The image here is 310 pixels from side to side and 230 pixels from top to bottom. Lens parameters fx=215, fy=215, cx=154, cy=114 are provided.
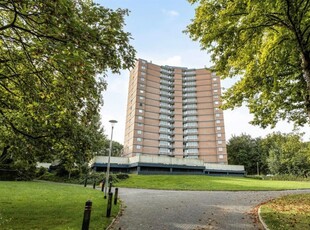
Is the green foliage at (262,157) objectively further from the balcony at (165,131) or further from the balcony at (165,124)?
the balcony at (165,124)

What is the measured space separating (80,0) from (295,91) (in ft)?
43.8

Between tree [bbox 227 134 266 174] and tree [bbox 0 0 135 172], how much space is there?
232 ft

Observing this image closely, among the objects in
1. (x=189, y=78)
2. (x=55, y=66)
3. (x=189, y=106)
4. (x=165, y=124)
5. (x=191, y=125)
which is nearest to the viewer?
(x=55, y=66)

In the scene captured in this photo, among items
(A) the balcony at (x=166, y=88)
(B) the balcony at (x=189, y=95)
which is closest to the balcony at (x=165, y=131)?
(B) the balcony at (x=189, y=95)

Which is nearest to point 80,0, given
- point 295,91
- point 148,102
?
point 295,91

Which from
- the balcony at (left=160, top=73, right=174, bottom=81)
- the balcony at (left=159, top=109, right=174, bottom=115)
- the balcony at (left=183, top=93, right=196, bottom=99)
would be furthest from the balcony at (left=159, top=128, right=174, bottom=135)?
the balcony at (left=160, top=73, right=174, bottom=81)

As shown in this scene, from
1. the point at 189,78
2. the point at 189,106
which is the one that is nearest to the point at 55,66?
the point at 189,106

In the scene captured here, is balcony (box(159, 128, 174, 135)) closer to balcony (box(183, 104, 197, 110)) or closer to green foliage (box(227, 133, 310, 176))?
balcony (box(183, 104, 197, 110))

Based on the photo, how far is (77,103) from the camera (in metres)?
6.54

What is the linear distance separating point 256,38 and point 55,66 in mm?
8636

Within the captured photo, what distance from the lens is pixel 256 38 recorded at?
9.85 m

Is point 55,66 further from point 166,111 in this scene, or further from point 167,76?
point 167,76

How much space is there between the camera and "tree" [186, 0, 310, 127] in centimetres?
763

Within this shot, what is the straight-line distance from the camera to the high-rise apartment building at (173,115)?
66.1 metres
